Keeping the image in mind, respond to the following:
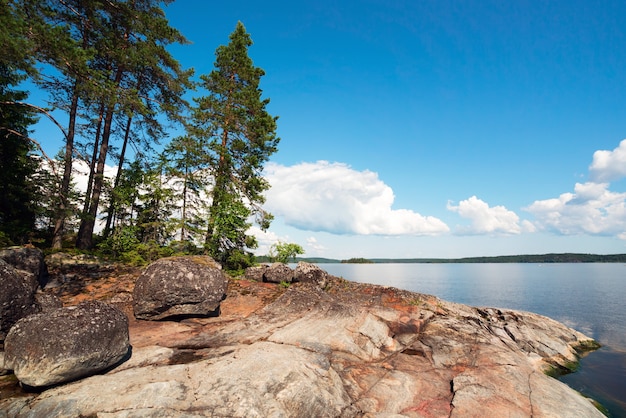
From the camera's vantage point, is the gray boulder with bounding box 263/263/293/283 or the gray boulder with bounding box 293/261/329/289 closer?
the gray boulder with bounding box 263/263/293/283

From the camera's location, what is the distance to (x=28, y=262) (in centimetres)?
1344

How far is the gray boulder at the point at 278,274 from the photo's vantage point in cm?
1912

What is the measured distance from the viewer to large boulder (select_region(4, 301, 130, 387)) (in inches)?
261

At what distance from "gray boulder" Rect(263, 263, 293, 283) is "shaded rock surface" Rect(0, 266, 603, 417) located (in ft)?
12.0

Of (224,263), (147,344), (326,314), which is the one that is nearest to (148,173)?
(224,263)

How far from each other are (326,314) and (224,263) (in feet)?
37.6

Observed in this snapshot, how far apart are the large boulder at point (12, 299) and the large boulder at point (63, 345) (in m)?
1.80

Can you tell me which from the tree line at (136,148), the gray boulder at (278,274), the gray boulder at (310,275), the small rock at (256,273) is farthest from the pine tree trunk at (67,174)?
the gray boulder at (310,275)

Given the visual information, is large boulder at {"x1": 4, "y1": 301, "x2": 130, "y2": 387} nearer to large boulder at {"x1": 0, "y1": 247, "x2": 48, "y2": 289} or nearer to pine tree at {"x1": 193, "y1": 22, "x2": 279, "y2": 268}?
large boulder at {"x1": 0, "y1": 247, "x2": 48, "y2": 289}

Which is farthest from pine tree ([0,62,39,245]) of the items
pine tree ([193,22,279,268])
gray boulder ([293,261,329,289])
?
gray boulder ([293,261,329,289])

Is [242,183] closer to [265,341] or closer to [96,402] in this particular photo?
[265,341]

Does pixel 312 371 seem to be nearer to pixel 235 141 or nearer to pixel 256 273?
pixel 256 273

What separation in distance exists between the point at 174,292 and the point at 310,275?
31.7 feet

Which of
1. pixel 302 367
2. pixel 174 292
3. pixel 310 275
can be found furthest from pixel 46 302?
pixel 310 275
